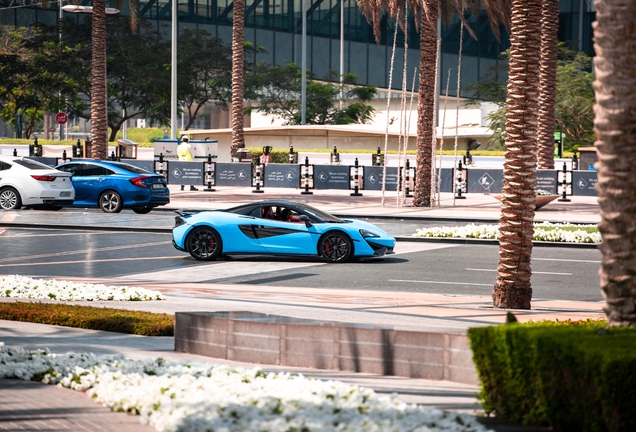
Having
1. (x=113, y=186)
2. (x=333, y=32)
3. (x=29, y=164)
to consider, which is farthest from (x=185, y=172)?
(x=333, y=32)

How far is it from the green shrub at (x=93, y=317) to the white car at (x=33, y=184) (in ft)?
53.8

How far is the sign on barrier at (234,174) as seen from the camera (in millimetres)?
40906

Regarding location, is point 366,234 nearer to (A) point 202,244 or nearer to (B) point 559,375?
(A) point 202,244

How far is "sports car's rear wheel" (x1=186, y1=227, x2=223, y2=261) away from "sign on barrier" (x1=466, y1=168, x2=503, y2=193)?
68.5 feet

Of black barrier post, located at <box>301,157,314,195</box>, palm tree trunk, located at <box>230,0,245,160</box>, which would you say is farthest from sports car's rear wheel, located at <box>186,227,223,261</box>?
palm tree trunk, located at <box>230,0,245,160</box>

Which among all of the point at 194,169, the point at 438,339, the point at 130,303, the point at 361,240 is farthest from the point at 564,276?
the point at 194,169

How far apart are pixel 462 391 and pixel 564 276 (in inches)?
413

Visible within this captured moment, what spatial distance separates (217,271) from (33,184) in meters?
12.8

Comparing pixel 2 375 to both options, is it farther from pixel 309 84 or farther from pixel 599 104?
pixel 309 84

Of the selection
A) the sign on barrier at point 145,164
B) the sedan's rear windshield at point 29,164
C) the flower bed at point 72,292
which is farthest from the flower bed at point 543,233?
the sign on barrier at point 145,164

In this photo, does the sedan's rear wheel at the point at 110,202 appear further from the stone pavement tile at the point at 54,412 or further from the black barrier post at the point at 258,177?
the stone pavement tile at the point at 54,412

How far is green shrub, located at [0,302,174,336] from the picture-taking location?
11.3 metres

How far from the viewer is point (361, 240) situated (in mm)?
19297

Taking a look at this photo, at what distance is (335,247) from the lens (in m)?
19.4
